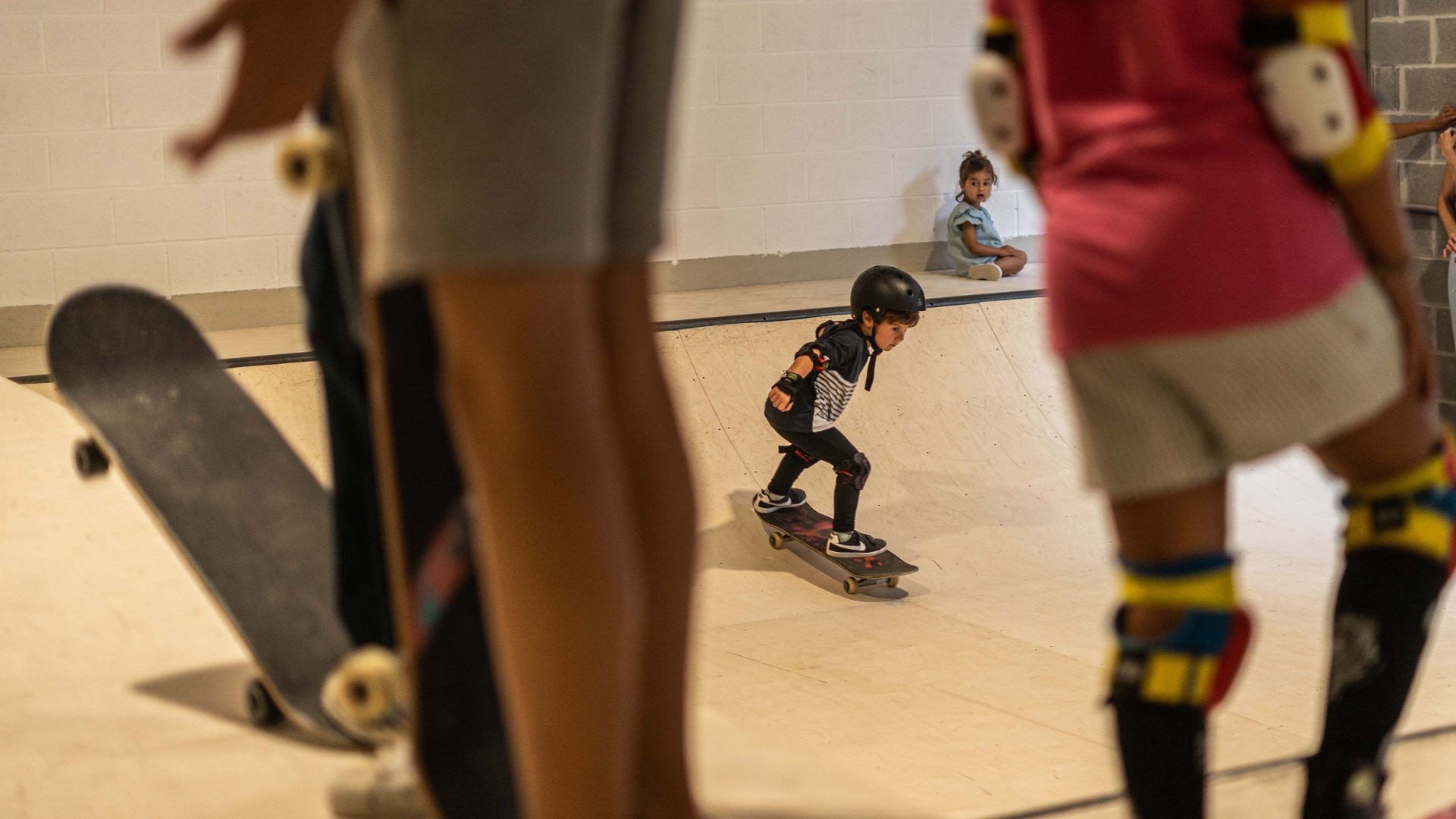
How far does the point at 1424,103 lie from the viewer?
21.1 ft

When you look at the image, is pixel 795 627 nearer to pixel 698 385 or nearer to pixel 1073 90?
pixel 698 385

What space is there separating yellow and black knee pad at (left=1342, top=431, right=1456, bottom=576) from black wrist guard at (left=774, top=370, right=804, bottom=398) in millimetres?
3561

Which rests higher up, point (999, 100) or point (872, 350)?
point (999, 100)

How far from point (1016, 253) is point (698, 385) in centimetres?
283

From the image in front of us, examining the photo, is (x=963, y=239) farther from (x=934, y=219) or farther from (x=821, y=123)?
Result: (x=821, y=123)

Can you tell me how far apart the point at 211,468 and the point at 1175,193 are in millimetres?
1414

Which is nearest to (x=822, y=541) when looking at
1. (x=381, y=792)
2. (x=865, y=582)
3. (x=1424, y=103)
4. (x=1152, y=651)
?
(x=865, y=582)

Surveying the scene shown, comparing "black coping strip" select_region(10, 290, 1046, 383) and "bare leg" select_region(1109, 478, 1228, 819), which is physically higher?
"bare leg" select_region(1109, 478, 1228, 819)

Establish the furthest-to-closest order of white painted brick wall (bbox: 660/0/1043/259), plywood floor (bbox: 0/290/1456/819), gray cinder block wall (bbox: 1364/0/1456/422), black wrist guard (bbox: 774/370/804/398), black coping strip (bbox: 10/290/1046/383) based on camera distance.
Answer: white painted brick wall (bbox: 660/0/1043/259) < gray cinder block wall (bbox: 1364/0/1456/422) < black coping strip (bbox: 10/290/1046/383) < black wrist guard (bbox: 774/370/804/398) < plywood floor (bbox: 0/290/1456/819)

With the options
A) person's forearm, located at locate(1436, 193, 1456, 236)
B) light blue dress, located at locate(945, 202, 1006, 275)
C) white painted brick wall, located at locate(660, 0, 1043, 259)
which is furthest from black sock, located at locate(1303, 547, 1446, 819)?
light blue dress, located at locate(945, 202, 1006, 275)

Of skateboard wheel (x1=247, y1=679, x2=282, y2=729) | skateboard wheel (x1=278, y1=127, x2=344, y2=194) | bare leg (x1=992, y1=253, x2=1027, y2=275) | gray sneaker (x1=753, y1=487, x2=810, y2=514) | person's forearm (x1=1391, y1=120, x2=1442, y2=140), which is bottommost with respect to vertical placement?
gray sneaker (x1=753, y1=487, x2=810, y2=514)

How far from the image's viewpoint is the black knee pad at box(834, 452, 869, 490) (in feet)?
15.0

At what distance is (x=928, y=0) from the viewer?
757 cm

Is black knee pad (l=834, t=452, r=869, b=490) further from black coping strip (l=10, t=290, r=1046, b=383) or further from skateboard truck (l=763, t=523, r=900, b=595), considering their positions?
black coping strip (l=10, t=290, r=1046, b=383)
